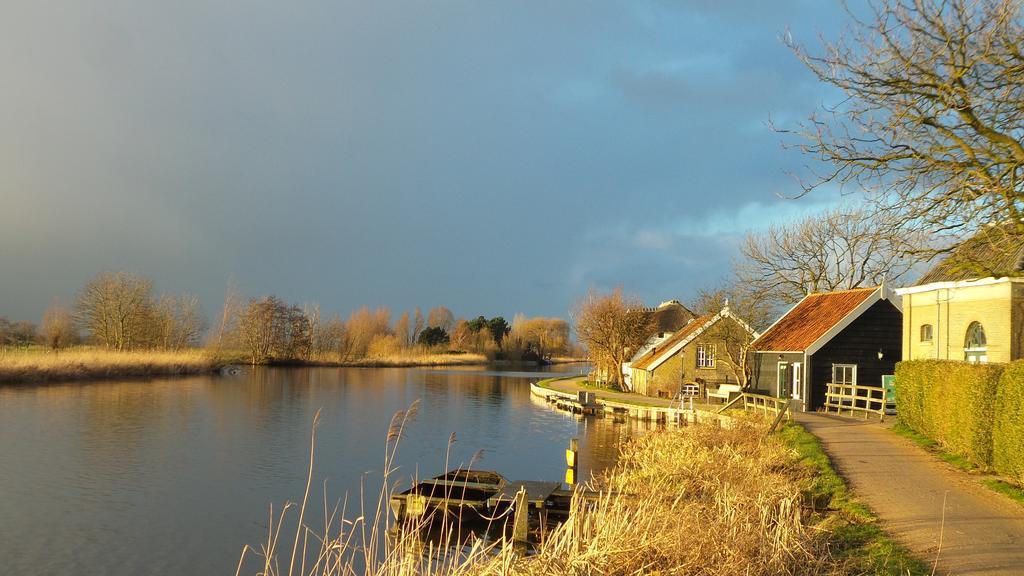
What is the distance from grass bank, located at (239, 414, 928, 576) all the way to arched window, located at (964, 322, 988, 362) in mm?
9961

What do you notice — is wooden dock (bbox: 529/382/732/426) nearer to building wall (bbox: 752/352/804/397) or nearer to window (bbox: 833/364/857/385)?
building wall (bbox: 752/352/804/397)

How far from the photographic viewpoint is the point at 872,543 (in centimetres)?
819

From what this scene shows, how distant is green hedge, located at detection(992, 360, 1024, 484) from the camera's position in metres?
→ 10.4

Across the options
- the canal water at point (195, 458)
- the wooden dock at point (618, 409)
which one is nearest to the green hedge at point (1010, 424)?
the canal water at point (195, 458)

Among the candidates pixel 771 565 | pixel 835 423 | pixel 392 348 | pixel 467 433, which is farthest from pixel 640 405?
pixel 392 348

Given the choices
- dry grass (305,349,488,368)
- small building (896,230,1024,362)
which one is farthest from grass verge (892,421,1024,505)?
dry grass (305,349,488,368)

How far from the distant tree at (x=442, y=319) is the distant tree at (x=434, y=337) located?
652 cm

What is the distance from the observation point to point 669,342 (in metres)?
44.0

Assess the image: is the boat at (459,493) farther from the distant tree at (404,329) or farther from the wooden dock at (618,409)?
the distant tree at (404,329)

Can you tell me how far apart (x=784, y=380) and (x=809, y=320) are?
9.05ft

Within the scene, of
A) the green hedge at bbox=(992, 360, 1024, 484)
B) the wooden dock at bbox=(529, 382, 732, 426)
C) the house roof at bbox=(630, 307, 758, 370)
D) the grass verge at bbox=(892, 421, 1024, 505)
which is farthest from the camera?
the house roof at bbox=(630, 307, 758, 370)

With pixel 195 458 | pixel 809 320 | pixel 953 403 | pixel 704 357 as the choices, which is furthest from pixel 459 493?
pixel 704 357

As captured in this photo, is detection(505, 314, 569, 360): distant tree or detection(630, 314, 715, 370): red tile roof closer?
detection(630, 314, 715, 370): red tile roof

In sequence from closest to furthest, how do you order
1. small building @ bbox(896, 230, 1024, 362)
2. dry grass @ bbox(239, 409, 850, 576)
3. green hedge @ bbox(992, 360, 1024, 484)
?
dry grass @ bbox(239, 409, 850, 576) → green hedge @ bbox(992, 360, 1024, 484) → small building @ bbox(896, 230, 1024, 362)
